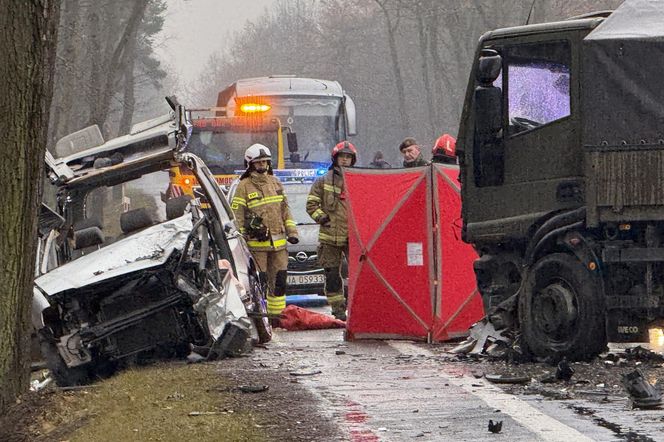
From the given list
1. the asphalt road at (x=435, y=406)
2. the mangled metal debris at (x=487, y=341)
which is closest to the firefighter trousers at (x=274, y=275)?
the asphalt road at (x=435, y=406)

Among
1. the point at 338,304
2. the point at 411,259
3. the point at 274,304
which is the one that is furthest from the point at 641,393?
the point at 338,304

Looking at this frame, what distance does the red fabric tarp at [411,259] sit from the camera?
44.0ft

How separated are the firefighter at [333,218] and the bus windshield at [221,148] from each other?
11140mm

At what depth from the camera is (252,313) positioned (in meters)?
13.1

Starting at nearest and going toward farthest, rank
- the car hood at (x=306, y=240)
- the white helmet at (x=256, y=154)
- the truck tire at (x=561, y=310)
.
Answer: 1. the truck tire at (x=561, y=310)
2. the white helmet at (x=256, y=154)
3. the car hood at (x=306, y=240)

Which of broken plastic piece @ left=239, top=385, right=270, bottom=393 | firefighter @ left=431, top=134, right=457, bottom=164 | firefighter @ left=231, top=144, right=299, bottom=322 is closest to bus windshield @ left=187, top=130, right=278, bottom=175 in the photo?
firefighter @ left=231, top=144, right=299, bottom=322

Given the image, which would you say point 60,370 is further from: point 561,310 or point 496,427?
point 496,427

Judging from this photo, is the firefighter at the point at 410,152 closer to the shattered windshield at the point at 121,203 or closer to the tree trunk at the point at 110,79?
the shattered windshield at the point at 121,203

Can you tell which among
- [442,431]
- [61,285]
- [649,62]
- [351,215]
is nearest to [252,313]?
[351,215]

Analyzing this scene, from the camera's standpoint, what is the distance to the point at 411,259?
1355cm

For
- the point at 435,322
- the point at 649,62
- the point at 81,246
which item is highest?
the point at 649,62

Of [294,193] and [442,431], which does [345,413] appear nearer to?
[442,431]

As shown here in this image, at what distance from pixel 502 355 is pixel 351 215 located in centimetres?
287

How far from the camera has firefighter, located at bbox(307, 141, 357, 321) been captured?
15688 mm
